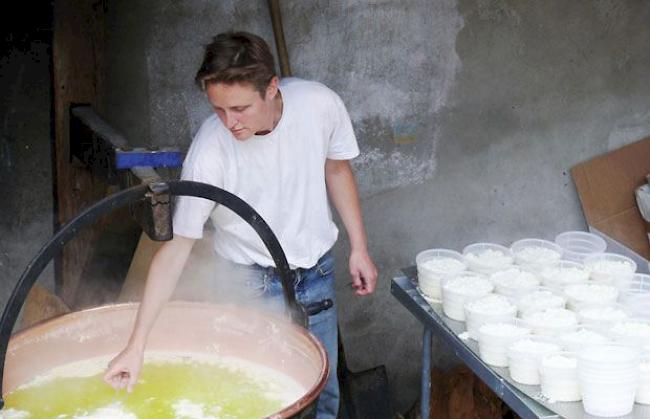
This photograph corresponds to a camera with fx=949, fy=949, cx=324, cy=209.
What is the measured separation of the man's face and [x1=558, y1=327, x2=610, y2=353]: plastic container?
1406 mm

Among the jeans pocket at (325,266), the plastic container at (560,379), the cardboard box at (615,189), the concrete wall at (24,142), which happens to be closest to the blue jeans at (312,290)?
the jeans pocket at (325,266)

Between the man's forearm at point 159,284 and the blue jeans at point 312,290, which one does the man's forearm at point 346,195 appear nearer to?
the blue jeans at point 312,290

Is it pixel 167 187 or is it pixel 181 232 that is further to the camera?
pixel 181 232

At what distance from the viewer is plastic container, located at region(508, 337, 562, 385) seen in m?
3.41

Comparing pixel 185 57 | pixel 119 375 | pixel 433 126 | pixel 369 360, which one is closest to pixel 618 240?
pixel 433 126

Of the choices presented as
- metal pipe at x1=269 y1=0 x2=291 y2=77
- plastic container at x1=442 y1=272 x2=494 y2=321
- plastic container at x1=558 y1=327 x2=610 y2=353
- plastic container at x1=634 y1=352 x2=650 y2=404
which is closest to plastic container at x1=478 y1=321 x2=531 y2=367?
plastic container at x1=558 y1=327 x2=610 y2=353

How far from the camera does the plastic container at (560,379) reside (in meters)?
3.29

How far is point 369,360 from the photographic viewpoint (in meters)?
5.46

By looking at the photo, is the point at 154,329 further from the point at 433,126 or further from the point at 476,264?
the point at 433,126

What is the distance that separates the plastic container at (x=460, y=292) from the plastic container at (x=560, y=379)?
2.03 feet

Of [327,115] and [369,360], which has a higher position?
[327,115]

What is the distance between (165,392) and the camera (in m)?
3.12

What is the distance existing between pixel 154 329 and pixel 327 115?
1.09 meters

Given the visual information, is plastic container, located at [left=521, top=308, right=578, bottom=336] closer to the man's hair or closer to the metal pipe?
the man's hair
